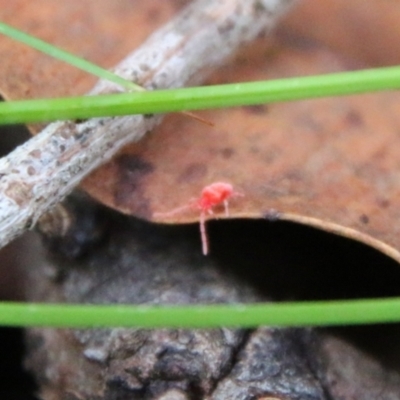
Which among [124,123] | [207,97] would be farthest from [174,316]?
[124,123]

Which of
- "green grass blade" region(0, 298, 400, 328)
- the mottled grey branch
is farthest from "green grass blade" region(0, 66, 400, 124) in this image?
"green grass blade" region(0, 298, 400, 328)

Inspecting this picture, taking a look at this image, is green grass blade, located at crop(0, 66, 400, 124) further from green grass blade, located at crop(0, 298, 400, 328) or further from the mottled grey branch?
green grass blade, located at crop(0, 298, 400, 328)

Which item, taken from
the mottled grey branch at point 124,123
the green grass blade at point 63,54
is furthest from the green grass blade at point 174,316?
the green grass blade at point 63,54

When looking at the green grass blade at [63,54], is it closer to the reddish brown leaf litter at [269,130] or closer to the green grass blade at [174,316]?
the reddish brown leaf litter at [269,130]

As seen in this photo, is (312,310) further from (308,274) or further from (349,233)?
(308,274)

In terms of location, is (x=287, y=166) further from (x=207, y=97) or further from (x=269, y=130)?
(x=207, y=97)
